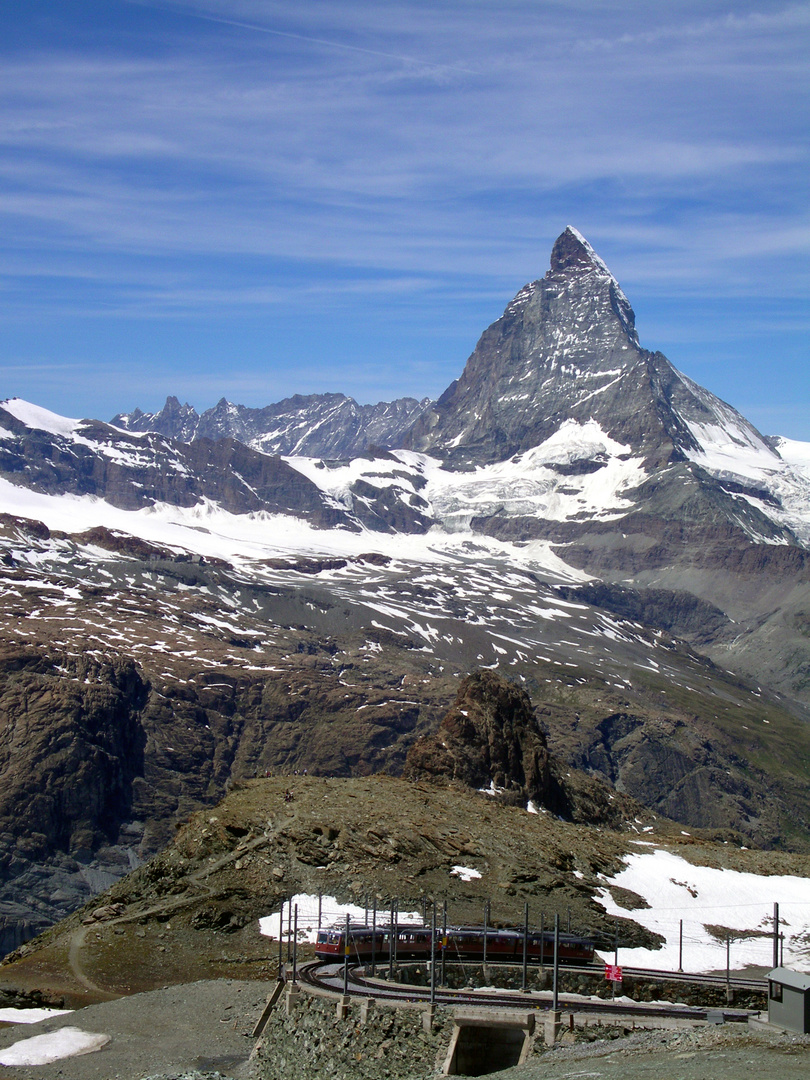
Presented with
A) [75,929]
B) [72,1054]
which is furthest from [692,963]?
[75,929]

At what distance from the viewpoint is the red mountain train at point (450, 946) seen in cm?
5966

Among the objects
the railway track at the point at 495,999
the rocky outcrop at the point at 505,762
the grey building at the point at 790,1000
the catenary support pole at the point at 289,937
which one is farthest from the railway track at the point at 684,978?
the rocky outcrop at the point at 505,762

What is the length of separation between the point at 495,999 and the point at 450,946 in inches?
309

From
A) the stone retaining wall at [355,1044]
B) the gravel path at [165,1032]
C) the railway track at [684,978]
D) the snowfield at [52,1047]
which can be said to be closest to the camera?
the stone retaining wall at [355,1044]

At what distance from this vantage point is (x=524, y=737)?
506 ft

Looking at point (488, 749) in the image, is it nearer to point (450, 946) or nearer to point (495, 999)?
point (450, 946)

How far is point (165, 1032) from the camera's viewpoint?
178 feet

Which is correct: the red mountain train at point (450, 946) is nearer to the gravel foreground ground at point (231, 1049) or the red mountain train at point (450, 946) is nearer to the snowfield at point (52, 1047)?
the gravel foreground ground at point (231, 1049)

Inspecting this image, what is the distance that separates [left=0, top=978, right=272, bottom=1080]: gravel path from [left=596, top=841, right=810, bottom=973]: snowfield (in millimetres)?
22268

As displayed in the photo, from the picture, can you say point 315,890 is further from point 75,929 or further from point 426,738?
point 426,738

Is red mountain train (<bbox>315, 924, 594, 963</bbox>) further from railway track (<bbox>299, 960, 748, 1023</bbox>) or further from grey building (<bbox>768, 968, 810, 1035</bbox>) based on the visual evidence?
grey building (<bbox>768, 968, 810, 1035</bbox>)

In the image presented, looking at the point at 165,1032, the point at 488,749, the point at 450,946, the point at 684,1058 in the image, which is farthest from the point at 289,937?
the point at 488,749

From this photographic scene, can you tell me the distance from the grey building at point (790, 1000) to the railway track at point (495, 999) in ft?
9.45

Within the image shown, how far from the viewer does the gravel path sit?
1939 inches
